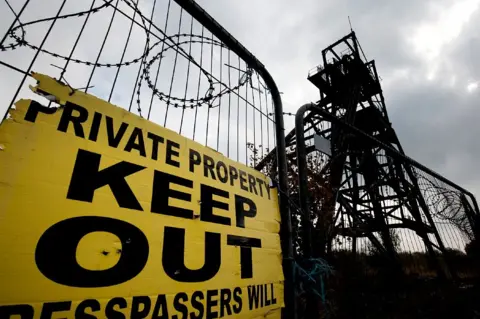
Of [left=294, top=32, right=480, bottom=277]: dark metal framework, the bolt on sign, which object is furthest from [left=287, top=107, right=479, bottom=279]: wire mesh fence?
the bolt on sign

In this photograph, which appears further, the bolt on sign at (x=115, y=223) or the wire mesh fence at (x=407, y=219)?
the wire mesh fence at (x=407, y=219)

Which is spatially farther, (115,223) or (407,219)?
(407,219)

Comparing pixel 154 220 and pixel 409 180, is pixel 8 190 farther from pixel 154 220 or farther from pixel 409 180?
pixel 409 180

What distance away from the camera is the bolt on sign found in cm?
112

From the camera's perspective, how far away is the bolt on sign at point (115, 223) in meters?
1.12

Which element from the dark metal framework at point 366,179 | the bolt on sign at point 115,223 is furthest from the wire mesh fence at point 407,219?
the bolt on sign at point 115,223

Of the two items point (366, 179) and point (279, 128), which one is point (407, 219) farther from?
point (279, 128)

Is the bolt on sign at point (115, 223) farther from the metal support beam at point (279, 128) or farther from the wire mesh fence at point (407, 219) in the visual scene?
the wire mesh fence at point (407, 219)

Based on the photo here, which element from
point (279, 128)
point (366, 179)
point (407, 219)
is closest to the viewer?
point (279, 128)

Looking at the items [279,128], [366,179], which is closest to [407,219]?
[366,179]

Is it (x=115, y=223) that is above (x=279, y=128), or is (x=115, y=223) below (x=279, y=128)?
below

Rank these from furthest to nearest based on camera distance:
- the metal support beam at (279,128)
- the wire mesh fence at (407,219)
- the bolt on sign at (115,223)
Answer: the wire mesh fence at (407,219) < the metal support beam at (279,128) < the bolt on sign at (115,223)

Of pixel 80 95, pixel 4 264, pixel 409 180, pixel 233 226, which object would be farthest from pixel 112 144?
pixel 409 180

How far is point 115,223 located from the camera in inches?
55.7
